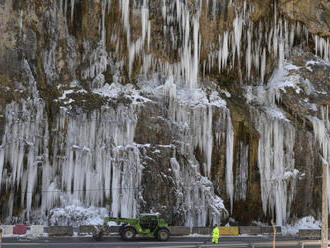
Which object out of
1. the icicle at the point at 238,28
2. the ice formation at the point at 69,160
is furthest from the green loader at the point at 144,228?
the icicle at the point at 238,28

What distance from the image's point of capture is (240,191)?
27.7 m

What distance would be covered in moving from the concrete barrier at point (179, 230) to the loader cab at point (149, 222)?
10.3ft

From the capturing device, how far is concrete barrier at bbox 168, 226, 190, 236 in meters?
23.7

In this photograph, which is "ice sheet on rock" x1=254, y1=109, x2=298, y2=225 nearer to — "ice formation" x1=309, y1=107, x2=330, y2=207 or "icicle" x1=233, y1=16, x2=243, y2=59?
"ice formation" x1=309, y1=107, x2=330, y2=207

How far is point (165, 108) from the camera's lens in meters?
28.3

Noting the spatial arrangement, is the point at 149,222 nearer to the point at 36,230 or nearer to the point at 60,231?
the point at 60,231

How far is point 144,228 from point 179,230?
375 cm

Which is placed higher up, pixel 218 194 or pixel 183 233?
pixel 218 194

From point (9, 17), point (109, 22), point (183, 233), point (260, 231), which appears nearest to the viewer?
point (183, 233)

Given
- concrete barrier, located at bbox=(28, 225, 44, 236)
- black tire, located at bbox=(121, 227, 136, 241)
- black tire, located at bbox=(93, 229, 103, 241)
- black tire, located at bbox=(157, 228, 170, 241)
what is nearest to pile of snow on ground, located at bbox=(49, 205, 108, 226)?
concrete barrier, located at bbox=(28, 225, 44, 236)

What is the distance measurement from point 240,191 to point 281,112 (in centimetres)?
623

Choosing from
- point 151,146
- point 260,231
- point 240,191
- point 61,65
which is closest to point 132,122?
point 151,146

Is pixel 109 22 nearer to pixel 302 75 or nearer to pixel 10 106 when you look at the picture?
pixel 10 106

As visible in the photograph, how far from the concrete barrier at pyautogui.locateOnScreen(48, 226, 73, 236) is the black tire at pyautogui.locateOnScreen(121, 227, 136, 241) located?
354 centimetres
